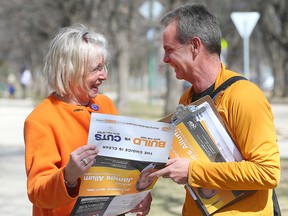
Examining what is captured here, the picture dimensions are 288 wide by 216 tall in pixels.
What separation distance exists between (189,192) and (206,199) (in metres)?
0.13

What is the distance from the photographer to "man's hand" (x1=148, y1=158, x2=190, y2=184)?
301cm

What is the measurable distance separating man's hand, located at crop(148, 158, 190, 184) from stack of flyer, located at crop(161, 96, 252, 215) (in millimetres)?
54

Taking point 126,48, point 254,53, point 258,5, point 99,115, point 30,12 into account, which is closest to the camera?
point 99,115

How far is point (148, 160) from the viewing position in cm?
296

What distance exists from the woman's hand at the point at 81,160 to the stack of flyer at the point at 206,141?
1.36 ft

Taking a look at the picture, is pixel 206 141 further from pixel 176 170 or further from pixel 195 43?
pixel 195 43

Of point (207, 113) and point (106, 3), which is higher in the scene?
point (207, 113)

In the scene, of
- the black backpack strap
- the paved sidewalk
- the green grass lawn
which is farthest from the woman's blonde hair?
the paved sidewalk

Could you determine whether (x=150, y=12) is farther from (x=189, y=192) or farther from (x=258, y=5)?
(x=189, y=192)

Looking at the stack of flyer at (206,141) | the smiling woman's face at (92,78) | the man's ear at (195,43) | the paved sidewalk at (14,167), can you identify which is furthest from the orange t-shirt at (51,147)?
the paved sidewalk at (14,167)

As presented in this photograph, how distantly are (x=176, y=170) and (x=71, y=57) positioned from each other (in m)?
0.69

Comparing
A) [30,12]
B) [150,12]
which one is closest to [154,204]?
[150,12]

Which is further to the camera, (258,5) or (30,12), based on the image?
(258,5)

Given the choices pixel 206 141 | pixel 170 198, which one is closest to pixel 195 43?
pixel 206 141
